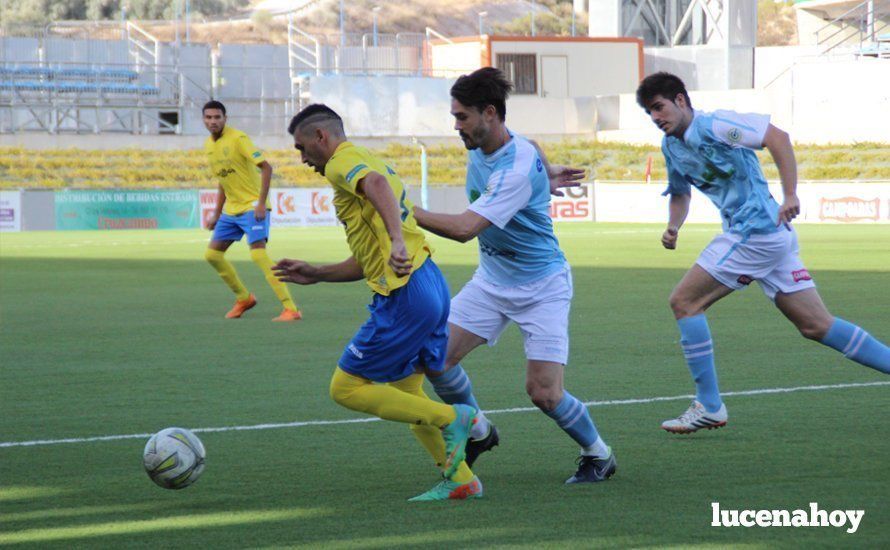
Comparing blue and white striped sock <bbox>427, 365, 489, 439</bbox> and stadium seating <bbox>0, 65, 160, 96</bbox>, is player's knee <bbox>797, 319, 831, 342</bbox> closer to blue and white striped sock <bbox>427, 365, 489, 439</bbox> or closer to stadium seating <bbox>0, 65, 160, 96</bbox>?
blue and white striped sock <bbox>427, 365, 489, 439</bbox>

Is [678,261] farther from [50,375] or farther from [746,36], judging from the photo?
[746,36]

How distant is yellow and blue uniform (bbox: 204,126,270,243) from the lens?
14.2 metres

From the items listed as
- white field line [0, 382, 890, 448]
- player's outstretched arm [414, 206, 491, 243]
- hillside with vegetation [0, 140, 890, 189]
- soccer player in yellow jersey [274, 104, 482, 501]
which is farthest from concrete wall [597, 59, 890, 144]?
soccer player in yellow jersey [274, 104, 482, 501]

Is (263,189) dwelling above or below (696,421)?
above

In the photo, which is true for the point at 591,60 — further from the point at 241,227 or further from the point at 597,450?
the point at 597,450

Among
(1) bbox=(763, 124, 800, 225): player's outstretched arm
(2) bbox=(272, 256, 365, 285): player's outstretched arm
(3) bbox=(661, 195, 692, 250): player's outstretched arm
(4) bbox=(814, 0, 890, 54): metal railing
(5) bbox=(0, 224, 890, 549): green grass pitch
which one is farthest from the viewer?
(4) bbox=(814, 0, 890, 54): metal railing

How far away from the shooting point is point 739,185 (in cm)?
734

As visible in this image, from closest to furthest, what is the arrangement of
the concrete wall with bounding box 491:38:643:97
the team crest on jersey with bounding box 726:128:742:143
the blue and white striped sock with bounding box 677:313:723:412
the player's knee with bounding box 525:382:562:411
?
the player's knee with bounding box 525:382:562:411 → the team crest on jersey with bounding box 726:128:742:143 → the blue and white striped sock with bounding box 677:313:723:412 → the concrete wall with bounding box 491:38:643:97

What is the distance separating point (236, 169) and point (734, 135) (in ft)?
26.2

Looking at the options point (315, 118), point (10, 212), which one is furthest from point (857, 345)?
point (10, 212)

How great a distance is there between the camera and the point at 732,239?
7348mm

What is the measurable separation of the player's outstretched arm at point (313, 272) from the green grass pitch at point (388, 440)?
934mm

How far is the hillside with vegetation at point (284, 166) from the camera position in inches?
1649

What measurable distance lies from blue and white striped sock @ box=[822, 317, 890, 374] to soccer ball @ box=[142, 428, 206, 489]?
3441 millimetres
